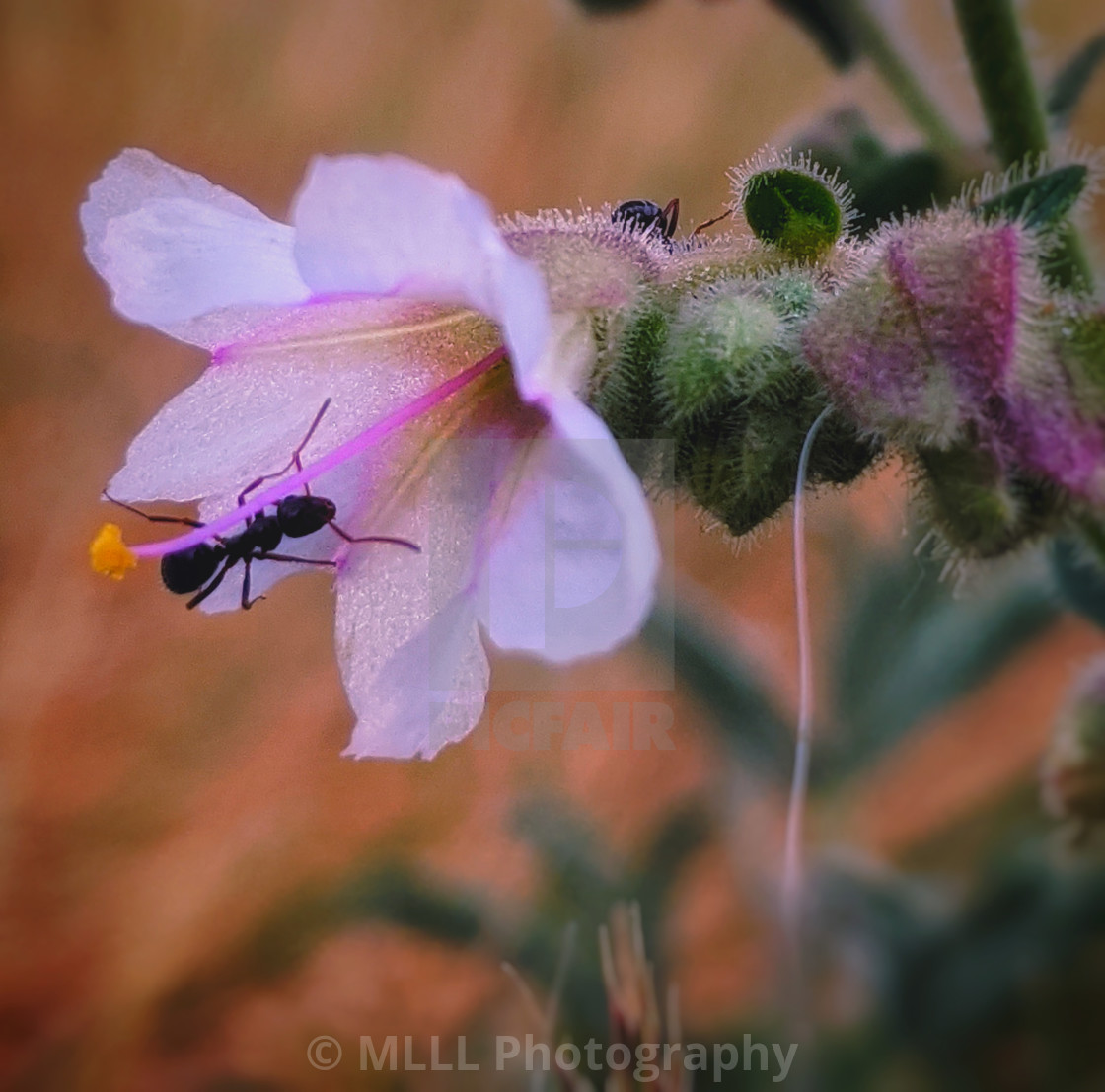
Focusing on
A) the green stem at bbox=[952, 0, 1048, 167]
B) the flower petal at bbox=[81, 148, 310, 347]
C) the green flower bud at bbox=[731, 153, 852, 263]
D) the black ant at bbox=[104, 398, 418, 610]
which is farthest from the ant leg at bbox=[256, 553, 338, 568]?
the green stem at bbox=[952, 0, 1048, 167]

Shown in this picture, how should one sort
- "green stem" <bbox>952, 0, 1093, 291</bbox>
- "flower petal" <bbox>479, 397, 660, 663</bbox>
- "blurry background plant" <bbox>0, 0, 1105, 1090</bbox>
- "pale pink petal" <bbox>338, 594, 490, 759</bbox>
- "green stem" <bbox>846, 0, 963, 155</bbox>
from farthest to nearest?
"blurry background plant" <bbox>0, 0, 1105, 1090</bbox>, "green stem" <bbox>846, 0, 963, 155</bbox>, "green stem" <bbox>952, 0, 1093, 291</bbox>, "pale pink petal" <bbox>338, 594, 490, 759</bbox>, "flower petal" <bbox>479, 397, 660, 663</bbox>

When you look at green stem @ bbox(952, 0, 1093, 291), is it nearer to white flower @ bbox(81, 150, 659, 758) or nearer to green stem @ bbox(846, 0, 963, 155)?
green stem @ bbox(846, 0, 963, 155)

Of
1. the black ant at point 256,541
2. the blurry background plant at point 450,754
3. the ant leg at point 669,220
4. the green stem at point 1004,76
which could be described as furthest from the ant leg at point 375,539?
the blurry background plant at point 450,754

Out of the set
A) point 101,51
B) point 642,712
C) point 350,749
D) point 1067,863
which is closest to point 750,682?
point 642,712

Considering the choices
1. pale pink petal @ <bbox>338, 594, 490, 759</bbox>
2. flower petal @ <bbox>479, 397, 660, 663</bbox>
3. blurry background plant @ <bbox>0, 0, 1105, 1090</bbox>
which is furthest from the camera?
blurry background plant @ <bbox>0, 0, 1105, 1090</bbox>

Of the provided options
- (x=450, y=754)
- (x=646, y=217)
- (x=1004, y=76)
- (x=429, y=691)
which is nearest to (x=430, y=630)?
(x=429, y=691)

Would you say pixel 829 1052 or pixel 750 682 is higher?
pixel 750 682

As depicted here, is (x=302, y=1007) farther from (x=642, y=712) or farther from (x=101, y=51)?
(x=101, y=51)

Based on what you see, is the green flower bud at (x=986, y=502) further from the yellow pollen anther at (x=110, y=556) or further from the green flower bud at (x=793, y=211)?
the yellow pollen anther at (x=110, y=556)
